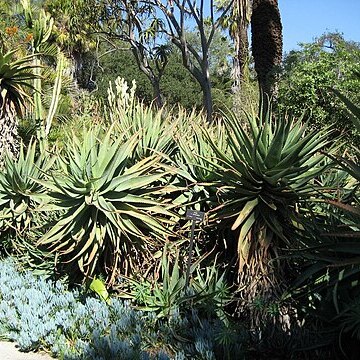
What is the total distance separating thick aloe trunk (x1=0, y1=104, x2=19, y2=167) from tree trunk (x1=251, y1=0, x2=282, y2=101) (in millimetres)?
6343

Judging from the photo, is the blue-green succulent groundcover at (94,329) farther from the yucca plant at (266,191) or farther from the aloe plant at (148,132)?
the aloe plant at (148,132)

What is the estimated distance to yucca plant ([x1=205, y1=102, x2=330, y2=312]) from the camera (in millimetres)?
5207

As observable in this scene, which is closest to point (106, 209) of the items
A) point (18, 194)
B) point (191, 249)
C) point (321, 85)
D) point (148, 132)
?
point (191, 249)

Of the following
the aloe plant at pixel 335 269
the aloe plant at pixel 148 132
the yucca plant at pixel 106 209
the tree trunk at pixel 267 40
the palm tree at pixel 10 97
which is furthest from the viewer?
the tree trunk at pixel 267 40

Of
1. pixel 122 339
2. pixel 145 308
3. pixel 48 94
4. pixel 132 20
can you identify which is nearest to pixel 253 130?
pixel 145 308

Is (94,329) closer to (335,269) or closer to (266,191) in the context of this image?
(266,191)

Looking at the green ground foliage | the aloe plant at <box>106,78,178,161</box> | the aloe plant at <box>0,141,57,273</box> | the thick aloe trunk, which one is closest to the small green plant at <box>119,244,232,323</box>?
the green ground foliage

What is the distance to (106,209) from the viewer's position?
566cm

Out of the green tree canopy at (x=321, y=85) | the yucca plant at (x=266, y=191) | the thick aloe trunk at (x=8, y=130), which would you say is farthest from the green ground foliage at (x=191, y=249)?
the green tree canopy at (x=321, y=85)

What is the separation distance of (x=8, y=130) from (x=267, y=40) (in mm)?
7197

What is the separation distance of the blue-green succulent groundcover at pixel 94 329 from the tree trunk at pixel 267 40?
8813 millimetres

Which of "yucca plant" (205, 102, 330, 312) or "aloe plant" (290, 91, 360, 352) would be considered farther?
"yucca plant" (205, 102, 330, 312)

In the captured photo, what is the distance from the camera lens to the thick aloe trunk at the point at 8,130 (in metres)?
9.09

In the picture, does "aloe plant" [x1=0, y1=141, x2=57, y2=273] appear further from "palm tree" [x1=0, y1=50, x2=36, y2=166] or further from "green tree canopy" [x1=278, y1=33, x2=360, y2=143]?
"green tree canopy" [x1=278, y1=33, x2=360, y2=143]
